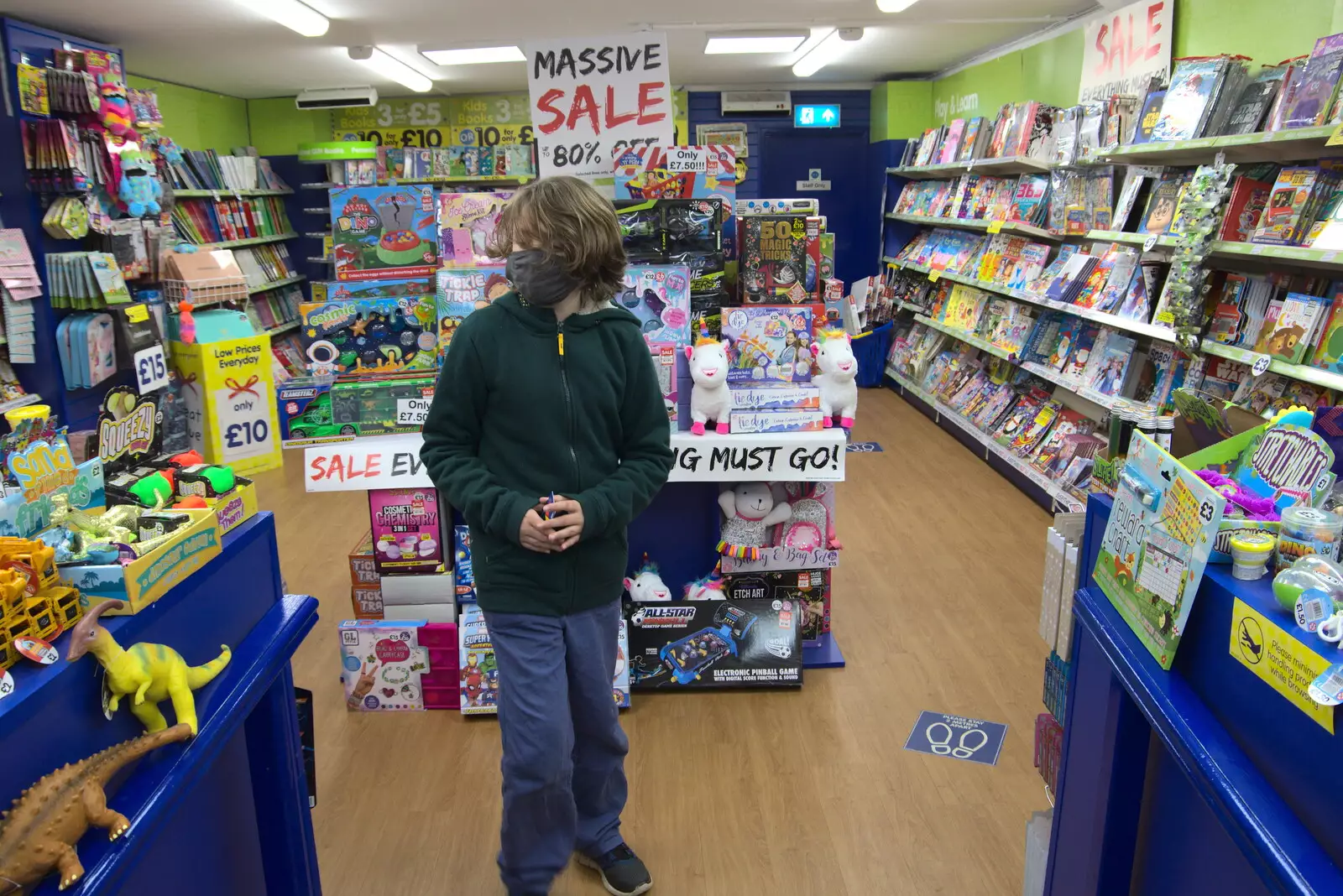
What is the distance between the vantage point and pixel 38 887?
1016 millimetres

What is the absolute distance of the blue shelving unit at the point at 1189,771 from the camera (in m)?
1.06

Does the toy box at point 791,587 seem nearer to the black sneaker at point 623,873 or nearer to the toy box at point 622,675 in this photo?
the toy box at point 622,675

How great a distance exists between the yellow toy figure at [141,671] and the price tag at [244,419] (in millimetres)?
5258

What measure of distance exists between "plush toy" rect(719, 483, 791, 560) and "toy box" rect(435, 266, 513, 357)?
1.10m

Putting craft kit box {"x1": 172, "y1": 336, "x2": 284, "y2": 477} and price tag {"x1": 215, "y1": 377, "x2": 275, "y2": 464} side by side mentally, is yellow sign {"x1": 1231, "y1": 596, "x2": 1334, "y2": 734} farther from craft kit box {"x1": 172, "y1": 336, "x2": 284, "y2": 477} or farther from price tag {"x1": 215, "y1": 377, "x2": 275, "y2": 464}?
price tag {"x1": 215, "y1": 377, "x2": 275, "y2": 464}

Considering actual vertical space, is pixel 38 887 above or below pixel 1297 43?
below

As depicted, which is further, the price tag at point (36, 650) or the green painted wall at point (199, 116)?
the green painted wall at point (199, 116)

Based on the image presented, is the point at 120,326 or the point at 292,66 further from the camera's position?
the point at 292,66

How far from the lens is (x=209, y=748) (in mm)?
1325

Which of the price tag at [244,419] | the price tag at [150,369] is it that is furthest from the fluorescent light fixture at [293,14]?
the price tag at [244,419]

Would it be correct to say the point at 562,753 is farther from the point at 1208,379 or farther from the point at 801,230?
the point at 1208,379

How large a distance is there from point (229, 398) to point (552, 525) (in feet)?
16.5

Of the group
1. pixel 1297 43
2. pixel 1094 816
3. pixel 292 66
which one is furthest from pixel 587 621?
pixel 292 66

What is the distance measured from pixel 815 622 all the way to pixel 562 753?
1640 millimetres
